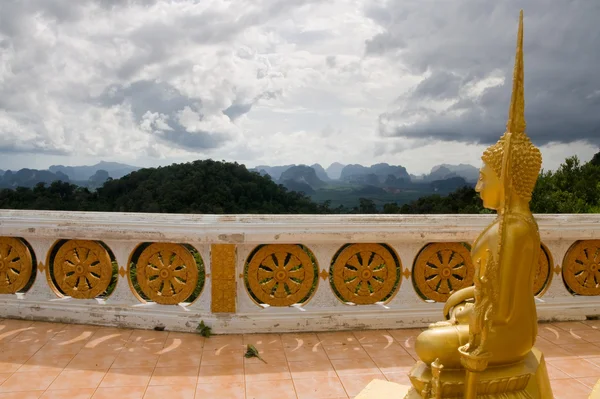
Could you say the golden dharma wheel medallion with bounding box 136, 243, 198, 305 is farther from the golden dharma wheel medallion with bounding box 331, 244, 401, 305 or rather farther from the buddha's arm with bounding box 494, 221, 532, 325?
the buddha's arm with bounding box 494, 221, 532, 325

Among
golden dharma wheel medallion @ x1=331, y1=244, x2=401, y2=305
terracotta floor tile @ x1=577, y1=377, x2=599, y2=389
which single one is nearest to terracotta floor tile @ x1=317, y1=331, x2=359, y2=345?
golden dharma wheel medallion @ x1=331, y1=244, x2=401, y2=305

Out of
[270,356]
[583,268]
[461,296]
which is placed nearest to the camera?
[461,296]

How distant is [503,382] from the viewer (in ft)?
7.74

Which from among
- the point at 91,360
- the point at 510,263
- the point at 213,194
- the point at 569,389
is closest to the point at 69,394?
the point at 91,360

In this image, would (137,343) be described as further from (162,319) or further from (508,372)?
(508,372)

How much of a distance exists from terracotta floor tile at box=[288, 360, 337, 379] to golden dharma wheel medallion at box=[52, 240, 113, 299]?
2.06 metres

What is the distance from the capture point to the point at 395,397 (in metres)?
3.04

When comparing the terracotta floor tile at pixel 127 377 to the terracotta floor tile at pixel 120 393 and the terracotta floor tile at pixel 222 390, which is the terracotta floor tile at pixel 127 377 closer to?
the terracotta floor tile at pixel 120 393

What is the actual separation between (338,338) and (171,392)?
5.32 ft

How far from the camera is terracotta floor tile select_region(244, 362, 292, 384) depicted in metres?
3.79

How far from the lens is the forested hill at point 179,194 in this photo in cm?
2016

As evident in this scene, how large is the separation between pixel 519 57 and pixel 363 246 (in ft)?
9.14

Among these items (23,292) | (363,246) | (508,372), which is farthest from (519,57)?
(23,292)

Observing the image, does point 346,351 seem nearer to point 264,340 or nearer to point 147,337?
point 264,340
